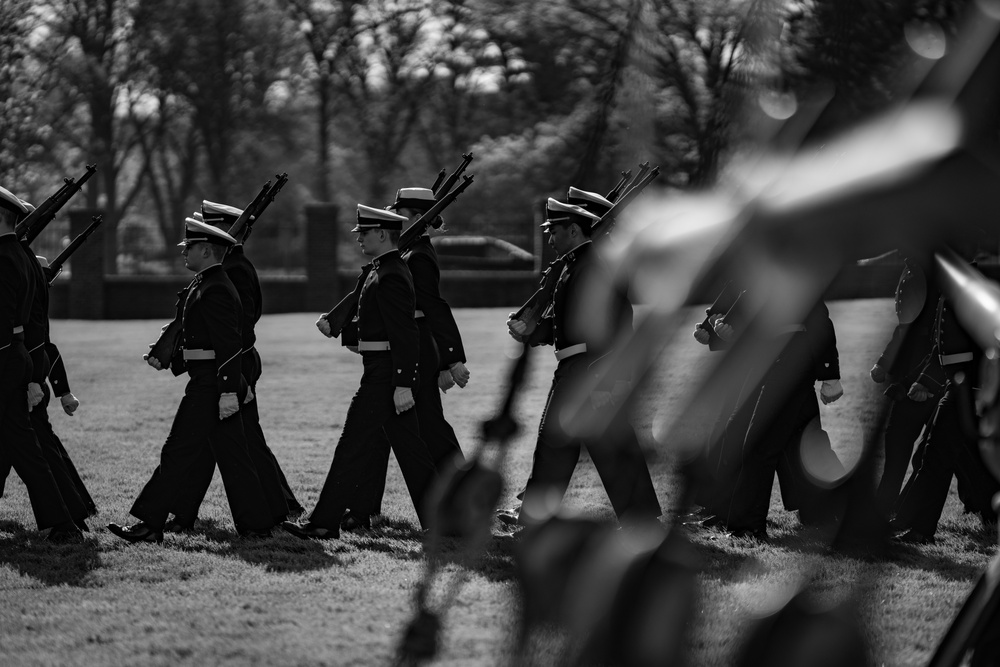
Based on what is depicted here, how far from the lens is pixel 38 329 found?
6555mm

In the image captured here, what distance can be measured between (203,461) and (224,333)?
26.6 inches

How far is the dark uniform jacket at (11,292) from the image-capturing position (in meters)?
6.05

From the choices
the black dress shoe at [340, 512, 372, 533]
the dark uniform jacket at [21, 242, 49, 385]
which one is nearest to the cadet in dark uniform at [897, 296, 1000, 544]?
the black dress shoe at [340, 512, 372, 533]

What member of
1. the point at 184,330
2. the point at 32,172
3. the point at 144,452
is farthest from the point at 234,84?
the point at 184,330

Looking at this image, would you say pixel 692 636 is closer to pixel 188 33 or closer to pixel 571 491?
pixel 571 491

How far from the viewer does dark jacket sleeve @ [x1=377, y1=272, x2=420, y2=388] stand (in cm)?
621

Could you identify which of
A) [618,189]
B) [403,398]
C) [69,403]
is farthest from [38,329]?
[618,189]

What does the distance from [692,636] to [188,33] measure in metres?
36.3

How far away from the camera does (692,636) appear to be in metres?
1.89

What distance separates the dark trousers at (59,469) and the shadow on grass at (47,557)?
20 centimetres

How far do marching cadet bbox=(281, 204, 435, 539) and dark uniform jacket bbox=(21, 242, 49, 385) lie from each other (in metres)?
1.51

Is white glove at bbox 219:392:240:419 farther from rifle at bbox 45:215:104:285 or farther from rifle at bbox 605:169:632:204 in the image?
rifle at bbox 605:169:632:204

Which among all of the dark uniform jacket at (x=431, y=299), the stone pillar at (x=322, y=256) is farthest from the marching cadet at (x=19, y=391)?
the stone pillar at (x=322, y=256)

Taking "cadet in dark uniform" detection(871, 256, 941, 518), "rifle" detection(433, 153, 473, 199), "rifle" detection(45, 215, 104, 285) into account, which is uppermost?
"rifle" detection(433, 153, 473, 199)
